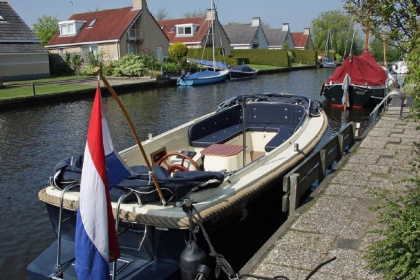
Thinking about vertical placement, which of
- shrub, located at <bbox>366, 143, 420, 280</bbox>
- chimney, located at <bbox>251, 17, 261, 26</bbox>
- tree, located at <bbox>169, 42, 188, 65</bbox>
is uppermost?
chimney, located at <bbox>251, 17, 261, 26</bbox>

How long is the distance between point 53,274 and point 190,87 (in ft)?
91.4

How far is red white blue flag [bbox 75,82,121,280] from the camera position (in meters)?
4.09

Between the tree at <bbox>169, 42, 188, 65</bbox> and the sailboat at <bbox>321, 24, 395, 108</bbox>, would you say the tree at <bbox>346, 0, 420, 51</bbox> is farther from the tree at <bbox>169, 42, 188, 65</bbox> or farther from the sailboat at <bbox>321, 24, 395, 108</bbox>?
the tree at <bbox>169, 42, 188, 65</bbox>

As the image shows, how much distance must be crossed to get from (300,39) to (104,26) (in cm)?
4566

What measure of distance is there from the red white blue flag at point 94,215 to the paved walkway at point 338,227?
5.05 ft

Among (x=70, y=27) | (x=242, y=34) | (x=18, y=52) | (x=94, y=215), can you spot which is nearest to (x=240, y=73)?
(x=18, y=52)

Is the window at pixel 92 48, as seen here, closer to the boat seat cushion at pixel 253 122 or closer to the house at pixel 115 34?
the house at pixel 115 34

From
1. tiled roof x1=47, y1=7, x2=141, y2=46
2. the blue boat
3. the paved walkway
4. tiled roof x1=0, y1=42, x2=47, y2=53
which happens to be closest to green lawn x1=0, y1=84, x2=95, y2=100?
tiled roof x1=0, y1=42, x2=47, y2=53

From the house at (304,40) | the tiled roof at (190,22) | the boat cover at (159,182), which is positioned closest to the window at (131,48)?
the tiled roof at (190,22)

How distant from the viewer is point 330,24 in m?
73.4

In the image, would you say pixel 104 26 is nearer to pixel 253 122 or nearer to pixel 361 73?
pixel 361 73

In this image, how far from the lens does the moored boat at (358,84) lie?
20859 millimetres

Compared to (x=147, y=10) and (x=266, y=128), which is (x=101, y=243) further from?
(x=147, y=10)

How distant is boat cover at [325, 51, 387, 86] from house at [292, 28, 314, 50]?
57100mm
